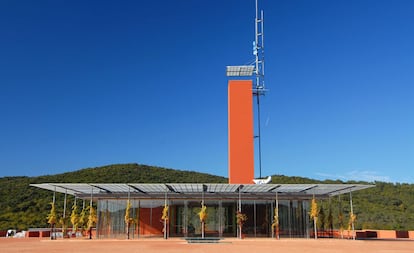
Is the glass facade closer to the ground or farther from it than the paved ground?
farther from it

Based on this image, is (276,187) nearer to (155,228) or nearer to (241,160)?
(241,160)

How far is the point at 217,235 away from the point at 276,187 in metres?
5.72

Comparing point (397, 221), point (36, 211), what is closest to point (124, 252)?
point (36, 211)

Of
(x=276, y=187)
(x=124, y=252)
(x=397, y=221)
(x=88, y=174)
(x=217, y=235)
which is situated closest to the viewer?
(x=124, y=252)

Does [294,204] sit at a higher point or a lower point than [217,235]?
higher

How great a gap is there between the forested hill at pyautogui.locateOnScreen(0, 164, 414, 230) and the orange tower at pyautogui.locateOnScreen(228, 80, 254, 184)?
13.4m

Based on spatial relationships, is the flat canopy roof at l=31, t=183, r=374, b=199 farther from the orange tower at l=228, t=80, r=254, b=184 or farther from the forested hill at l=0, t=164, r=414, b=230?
the forested hill at l=0, t=164, r=414, b=230

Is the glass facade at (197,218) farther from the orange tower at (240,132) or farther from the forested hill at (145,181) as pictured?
the forested hill at (145,181)

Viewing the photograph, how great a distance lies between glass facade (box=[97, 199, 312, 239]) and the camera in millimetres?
28703

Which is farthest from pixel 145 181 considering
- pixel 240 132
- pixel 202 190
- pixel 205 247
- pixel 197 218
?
pixel 205 247

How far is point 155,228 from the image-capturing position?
29562 millimetres

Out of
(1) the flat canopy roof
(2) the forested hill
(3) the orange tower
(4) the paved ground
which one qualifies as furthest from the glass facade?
(2) the forested hill

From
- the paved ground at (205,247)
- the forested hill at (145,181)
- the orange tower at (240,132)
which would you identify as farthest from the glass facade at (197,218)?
the forested hill at (145,181)

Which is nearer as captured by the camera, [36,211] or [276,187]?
[276,187]
